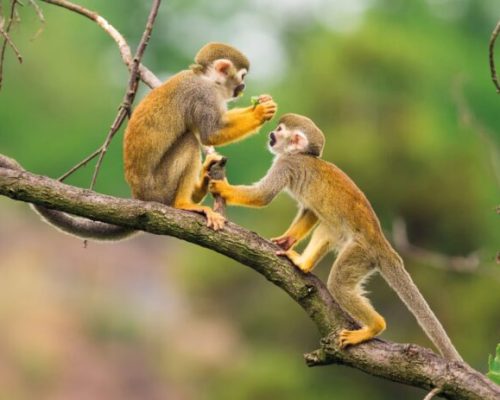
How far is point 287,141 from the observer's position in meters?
6.43

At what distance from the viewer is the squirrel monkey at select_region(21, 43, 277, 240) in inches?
235

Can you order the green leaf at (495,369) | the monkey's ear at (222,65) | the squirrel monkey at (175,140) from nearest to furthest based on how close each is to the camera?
the green leaf at (495,369) < the squirrel monkey at (175,140) < the monkey's ear at (222,65)

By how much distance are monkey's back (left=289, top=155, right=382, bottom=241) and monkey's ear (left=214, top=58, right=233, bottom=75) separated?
0.68m

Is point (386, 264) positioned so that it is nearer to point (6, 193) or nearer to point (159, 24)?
point (6, 193)

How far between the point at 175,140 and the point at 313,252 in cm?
105

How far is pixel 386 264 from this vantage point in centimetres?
577

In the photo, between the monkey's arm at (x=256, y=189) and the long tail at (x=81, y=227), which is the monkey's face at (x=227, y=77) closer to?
the monkey's arm at (x=256, y=189)

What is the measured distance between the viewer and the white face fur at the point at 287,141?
6.38m

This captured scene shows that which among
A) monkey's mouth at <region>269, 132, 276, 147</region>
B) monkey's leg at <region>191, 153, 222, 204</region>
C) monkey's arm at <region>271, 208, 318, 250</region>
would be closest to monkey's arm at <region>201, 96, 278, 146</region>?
monkey's leg at <region>191, 153, 222, 204</region>

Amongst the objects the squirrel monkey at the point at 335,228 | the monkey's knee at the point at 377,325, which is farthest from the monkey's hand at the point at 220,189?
the monkey's knee at the point at 377,325

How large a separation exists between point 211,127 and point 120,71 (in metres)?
27.8

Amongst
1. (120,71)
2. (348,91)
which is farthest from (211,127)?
(120,71)

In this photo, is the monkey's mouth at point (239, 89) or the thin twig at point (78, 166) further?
the monkey's mouth at point (239, 89)

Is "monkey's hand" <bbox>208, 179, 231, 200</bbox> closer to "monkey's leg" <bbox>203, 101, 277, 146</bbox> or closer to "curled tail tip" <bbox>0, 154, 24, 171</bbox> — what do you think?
"monkey's leg" <bbox>203, 101, 277, 146</bbox>
